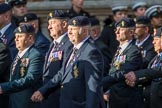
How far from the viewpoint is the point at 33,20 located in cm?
1102

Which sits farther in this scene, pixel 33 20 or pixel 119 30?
pixel 33 20

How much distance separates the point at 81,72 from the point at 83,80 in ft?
0.32

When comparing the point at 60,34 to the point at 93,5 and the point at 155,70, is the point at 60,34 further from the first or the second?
the point at 93,5

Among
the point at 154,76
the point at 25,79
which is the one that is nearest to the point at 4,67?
the point at 25,79

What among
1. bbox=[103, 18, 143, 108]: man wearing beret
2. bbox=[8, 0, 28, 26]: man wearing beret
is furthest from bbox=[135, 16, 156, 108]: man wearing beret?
bbox=[8, 0, 28, 26]: man wearing beret

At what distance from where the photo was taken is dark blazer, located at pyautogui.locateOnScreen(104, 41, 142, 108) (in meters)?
9.77

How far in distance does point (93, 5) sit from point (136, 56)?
5.66 meters

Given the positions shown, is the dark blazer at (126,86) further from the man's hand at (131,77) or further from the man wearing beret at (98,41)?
the man wearing beret at (98,41)

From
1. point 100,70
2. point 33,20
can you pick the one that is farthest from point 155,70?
point 33,20

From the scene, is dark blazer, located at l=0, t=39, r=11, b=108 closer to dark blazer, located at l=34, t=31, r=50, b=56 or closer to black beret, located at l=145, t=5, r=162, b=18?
dark blazer, located at l=34, t=31, r=50, b=56

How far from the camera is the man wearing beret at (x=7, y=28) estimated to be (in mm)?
10242

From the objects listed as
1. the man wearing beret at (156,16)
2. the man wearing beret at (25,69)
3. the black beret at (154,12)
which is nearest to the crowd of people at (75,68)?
the man wearing beret at (25,69)

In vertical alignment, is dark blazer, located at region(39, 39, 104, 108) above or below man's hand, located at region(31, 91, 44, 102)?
above

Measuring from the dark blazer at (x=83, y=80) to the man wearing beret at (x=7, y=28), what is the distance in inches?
64.8
